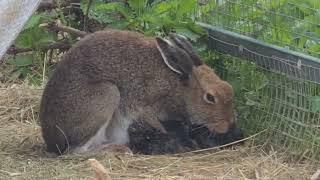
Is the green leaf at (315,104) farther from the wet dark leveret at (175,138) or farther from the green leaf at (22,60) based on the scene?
the green leaf at (22,60)

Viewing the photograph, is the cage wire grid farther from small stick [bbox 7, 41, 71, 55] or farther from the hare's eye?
small stick [bbox 7, 41, 71, 55]

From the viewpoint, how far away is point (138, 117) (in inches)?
272

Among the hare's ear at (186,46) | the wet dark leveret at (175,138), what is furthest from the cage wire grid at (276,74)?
the hare's ear at (186,46)

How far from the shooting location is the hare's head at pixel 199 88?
6887 millimetres

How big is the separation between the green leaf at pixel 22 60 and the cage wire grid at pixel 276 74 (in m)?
2.23

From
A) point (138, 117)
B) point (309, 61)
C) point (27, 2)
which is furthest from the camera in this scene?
point (138, 117)

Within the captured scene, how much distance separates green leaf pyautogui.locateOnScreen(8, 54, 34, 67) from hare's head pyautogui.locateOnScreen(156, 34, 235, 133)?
2.40 metres

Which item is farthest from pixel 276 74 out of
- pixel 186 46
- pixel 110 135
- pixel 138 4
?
pixel 138 4

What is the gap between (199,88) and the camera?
700cm

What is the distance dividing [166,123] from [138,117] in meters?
0.25

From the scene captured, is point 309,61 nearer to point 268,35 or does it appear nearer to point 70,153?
point 268,35

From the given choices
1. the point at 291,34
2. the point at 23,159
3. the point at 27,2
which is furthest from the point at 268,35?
the point at 27,2

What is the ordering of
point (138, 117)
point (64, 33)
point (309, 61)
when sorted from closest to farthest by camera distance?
point (309, 61), point (138, 117), point (64, 33)

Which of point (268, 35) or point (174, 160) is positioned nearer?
point (174, 160)
